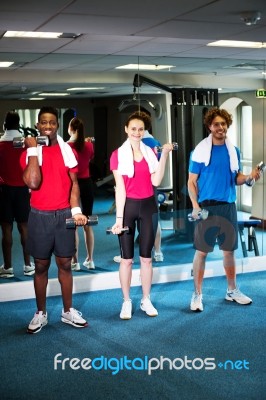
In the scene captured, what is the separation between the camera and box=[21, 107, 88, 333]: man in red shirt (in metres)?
3.61

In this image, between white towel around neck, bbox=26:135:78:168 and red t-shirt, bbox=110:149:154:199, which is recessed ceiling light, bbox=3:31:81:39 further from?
red t-shirt, bbox=110:149:154:199

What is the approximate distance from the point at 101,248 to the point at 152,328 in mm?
1362

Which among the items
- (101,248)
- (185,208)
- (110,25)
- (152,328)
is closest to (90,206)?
(101,248)

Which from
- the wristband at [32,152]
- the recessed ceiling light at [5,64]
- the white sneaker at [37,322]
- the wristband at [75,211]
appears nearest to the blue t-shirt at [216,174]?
the wristband at [75,211]

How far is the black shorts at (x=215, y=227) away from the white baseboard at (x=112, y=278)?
83 cm

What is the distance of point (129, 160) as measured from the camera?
391 cm

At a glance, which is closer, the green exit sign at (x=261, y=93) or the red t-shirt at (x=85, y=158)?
the red t-shirt at (x=85, y=158)

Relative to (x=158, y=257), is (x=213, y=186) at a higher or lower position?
higher

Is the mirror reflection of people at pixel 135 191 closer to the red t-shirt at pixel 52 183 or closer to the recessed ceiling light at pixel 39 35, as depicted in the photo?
the red t-shirt at pixel 52 183

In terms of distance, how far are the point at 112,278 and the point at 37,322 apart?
1057 mm

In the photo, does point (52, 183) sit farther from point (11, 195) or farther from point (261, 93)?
point (261, 93)

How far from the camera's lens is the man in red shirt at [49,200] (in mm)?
3611

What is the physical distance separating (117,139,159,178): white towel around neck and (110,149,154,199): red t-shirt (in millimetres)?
29

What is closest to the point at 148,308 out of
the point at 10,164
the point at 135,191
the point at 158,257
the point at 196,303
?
the point at 196,303
